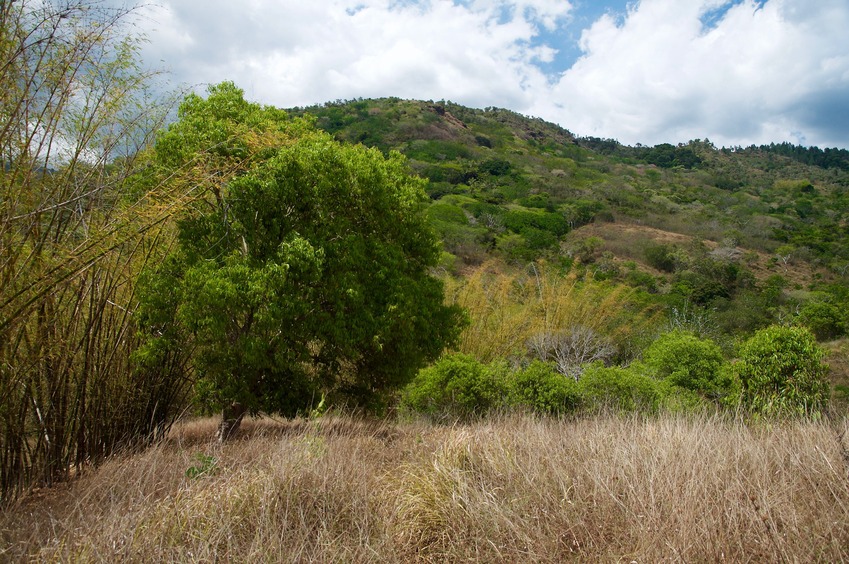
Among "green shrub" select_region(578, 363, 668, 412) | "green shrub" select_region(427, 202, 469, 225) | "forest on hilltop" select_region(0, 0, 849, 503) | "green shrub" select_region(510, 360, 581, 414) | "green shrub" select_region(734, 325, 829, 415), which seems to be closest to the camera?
"forest on hilltop" select_region(0, 0, 849, 503)

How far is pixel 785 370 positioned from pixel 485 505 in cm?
650

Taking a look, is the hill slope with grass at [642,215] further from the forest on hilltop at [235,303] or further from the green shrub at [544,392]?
the green shrub at [544,392]

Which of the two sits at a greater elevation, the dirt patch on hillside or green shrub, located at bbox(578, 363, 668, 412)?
the dirt patch on hillside

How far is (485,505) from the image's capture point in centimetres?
327

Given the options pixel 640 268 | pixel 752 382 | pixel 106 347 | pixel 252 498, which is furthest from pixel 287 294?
pixel 640 268

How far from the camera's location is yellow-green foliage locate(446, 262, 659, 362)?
1450cm

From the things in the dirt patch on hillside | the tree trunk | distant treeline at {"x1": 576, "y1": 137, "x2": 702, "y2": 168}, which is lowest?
the tree trunk

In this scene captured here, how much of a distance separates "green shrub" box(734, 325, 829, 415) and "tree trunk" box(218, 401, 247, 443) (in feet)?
22.5

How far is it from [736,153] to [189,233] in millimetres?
114580

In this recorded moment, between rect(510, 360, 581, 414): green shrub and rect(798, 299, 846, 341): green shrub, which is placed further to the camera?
rect(798, 299, 846, 341): green shrub

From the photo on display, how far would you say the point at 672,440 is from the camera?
13.2 ft

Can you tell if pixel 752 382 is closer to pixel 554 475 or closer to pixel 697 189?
pixel 554 475

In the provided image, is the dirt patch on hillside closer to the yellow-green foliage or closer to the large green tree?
the yellow-green foliage

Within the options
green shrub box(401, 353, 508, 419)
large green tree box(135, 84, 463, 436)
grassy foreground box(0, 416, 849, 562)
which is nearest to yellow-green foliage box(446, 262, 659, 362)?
green shrub box(401, 353, 508, 419)
